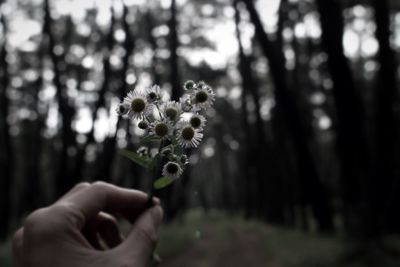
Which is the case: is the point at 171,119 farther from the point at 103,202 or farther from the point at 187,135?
the point at 103,202

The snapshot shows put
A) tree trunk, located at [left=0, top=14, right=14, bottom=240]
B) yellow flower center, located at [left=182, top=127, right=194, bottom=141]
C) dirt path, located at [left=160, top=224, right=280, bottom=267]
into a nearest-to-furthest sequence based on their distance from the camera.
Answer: yellow flower center, located at [left=182, top=127, right=194, bottom=141] < dirt path, located at [left=160, top=224, right=280, bottom=267] < tree trunk, located at [left=0, top=14, right=14, bottom=240]

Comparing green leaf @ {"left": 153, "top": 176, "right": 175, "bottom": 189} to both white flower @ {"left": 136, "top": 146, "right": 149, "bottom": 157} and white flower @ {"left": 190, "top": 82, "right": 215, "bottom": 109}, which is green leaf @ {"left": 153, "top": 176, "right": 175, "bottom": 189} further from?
Result: white flower @ {"left": 190, "top": 82, "right": 215, "bottom": 109}

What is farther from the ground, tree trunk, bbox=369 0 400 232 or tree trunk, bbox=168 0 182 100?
tree trunk, bbox=168 0 182 100

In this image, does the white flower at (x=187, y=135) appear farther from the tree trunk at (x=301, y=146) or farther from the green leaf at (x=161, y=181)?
the tree trunk at (x=301, y=146)

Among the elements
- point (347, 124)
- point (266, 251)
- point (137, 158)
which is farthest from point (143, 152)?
point (266, 251)

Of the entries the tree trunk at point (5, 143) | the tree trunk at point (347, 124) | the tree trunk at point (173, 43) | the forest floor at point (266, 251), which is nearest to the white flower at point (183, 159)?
the forest floor at point (266, 251)

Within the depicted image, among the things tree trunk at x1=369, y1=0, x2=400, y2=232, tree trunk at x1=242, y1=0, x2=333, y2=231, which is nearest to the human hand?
tree trunk at x1=369, y1=0, x2=400, y2=232

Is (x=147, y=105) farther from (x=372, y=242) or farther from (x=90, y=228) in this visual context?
(x=372, y=242)
